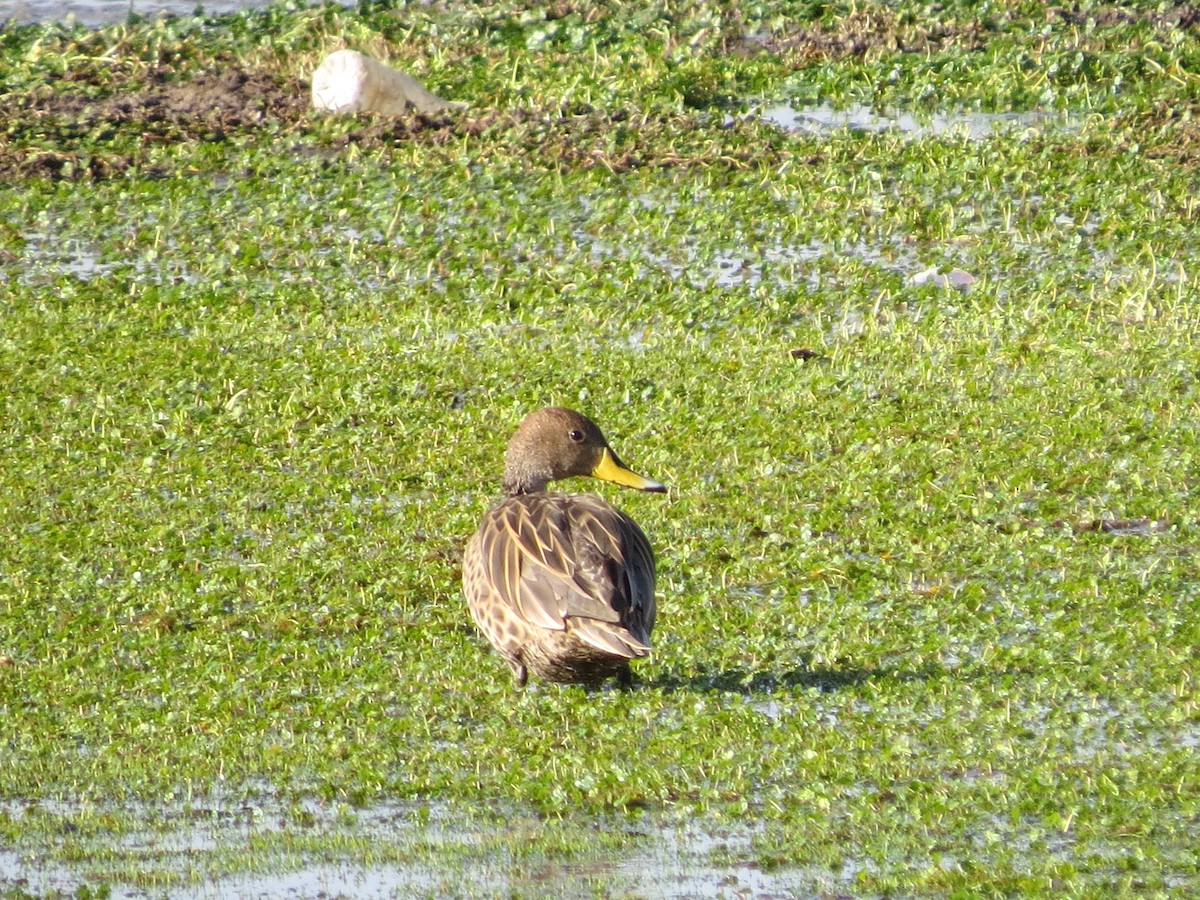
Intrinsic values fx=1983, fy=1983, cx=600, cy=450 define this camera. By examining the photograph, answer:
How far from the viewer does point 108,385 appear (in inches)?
440

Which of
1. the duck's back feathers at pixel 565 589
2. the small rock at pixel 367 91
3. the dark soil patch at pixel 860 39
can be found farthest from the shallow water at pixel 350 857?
the dark soil patch at pixel 860 39

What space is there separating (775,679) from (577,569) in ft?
2.81

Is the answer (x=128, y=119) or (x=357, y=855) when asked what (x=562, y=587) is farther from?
(x=128, y=119)

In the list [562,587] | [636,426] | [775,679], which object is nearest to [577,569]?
[562,587]

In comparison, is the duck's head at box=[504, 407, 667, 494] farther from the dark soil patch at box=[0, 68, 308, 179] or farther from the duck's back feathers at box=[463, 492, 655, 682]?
the dark soil patch at box=[0, 68, 308, 179]

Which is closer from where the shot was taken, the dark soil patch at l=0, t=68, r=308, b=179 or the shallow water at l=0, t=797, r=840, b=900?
the shallow water at l=0, t=797, r=840, b=900

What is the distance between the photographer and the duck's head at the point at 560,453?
852 centimetres

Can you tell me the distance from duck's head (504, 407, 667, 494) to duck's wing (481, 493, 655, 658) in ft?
2.54

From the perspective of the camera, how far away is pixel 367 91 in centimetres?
1540

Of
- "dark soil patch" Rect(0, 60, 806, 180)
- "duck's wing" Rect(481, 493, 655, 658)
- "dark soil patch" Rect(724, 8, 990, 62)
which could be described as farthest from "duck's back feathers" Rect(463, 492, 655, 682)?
"dark soil patch" Rect(724, 8, 990, 62)

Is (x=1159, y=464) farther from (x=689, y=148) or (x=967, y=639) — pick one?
(x=689, y=148)

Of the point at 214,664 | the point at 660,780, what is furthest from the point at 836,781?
the point at 214,664

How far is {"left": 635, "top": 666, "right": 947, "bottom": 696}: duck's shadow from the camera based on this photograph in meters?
7.30

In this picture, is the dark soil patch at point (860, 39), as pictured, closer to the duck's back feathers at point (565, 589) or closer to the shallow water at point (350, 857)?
the duck's back feathers at point (565, 589)
